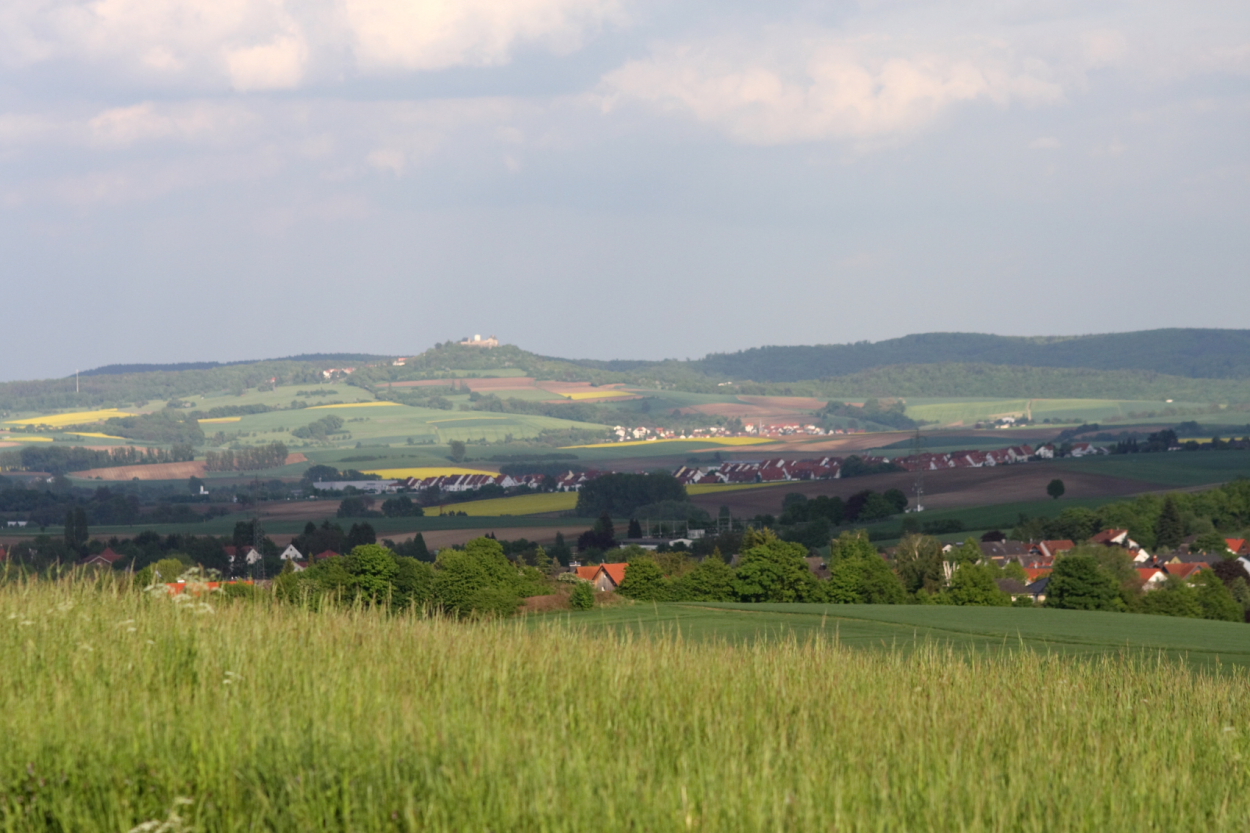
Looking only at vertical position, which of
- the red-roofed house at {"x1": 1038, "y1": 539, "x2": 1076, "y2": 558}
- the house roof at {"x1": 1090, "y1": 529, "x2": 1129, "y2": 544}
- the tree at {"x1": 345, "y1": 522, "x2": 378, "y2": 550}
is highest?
the house roof at {"x1": 1090, "y1": 529, "x2": 1129, "y2": 544}

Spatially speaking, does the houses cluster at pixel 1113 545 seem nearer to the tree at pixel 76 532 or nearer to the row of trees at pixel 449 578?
the row of trees at pixel 449 578

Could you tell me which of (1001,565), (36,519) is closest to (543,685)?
(1001,565)

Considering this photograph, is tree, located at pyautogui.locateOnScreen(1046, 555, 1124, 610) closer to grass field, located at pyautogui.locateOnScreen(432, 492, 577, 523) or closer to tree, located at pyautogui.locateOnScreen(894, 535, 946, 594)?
tree, located at pyautogui.locateOnScreen(894, 535, 946, 594)

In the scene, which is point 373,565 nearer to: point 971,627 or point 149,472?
point 971,627

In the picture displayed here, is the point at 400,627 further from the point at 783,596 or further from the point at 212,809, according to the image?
the point at 783,596

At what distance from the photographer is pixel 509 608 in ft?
141

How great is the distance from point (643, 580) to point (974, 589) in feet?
48.3

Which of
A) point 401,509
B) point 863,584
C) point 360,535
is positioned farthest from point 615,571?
point 401,509

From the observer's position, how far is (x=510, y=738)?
7.02 meters

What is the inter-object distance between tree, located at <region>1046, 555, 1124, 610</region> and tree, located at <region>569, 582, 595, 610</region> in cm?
2548

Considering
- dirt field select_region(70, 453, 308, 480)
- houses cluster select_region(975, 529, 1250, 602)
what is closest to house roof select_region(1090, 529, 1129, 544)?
houses cluster select_region(975, 529, 1250, 602)

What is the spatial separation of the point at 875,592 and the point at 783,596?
4667mm

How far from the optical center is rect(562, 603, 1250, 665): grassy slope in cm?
2934

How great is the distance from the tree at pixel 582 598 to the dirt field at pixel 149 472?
156 meters
